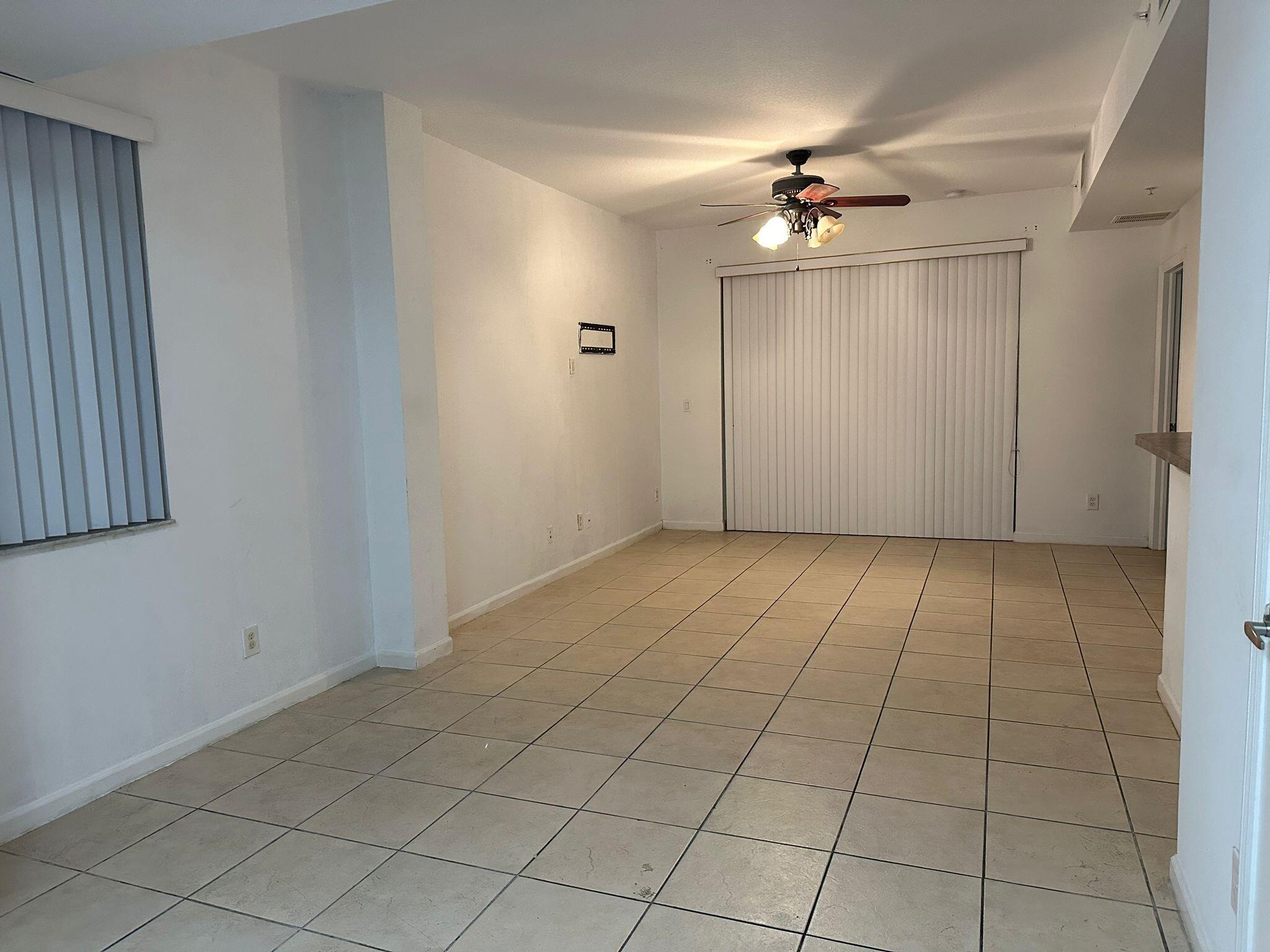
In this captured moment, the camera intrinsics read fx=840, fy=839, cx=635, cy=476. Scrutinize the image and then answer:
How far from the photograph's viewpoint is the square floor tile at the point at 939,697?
3.30 metres

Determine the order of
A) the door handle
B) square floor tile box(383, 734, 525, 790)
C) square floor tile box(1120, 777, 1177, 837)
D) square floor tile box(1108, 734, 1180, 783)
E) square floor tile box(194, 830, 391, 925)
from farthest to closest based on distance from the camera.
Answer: square floor tile box(383, 734, 525, 790) < square floor tile box(1108, 734, 1180, 783) < square floor tile box(1120, 777, 1177, 837) < square floor tile box(194, 830, 391, 925) < the door handle

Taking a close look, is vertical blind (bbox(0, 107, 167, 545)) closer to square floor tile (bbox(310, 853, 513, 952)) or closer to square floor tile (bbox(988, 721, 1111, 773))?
square floor tile (bbox(310, 853, 513, 952))

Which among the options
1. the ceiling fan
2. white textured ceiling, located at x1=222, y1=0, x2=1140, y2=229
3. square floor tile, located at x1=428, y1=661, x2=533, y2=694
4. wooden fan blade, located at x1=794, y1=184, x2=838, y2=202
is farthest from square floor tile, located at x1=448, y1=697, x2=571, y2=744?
wooden fan blade, located at x1=794, y1=184, x2=838, y2=202

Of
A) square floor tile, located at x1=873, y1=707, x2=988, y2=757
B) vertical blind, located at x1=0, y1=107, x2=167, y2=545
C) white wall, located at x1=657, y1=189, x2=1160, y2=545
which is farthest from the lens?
white wall, located at x1=657, y1=189, x2=1160, y2=545

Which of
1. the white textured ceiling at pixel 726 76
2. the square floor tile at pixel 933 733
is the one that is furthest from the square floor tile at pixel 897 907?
the white textured ceiling at pixel 726 76

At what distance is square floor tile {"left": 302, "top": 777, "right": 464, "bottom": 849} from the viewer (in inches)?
97.3

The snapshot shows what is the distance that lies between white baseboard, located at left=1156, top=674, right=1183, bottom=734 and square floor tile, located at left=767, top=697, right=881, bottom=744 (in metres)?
1.04

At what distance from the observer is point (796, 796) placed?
264 centimetres

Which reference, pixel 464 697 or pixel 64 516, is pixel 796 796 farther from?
pixel 64 516

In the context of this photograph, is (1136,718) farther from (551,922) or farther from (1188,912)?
(551,922)

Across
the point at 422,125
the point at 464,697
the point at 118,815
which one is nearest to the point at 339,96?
the point at 422,125

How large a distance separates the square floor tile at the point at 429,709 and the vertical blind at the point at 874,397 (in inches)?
167

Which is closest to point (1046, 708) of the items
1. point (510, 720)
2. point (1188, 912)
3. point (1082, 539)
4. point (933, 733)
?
point (933, 733)

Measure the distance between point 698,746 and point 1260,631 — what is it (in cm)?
193
